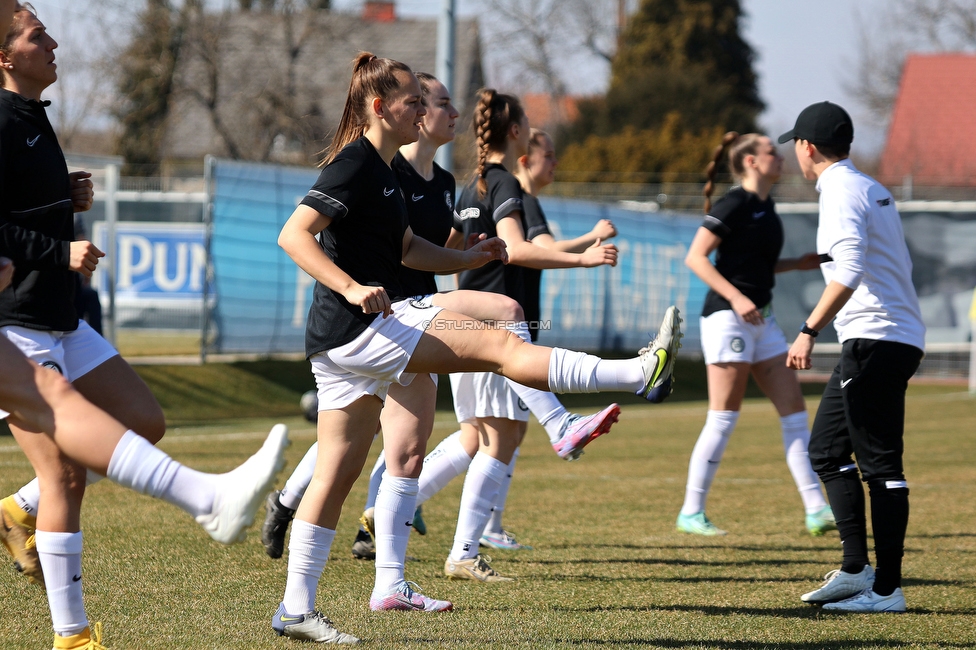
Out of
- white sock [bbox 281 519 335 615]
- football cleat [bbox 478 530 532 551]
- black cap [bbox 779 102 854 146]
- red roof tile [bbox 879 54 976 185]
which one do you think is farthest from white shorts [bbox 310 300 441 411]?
red roof tile [bbox 879 54 976 185]

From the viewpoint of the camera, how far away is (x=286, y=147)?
3356 cm

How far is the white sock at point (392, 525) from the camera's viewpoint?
4234 millimetres

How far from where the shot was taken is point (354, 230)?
368cm

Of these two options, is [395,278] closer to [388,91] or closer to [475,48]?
[388,91]

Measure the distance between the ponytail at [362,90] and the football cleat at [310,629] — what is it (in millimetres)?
1582

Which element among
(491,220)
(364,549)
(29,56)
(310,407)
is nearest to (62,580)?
(29,56)

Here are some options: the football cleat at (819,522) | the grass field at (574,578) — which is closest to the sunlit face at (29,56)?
the grass field at (574,578)

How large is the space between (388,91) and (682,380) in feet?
54.7

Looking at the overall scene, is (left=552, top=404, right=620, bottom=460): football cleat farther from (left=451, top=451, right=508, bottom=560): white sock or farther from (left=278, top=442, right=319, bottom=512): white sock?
(left=278, top=442, right=319, bottom=512): white sock

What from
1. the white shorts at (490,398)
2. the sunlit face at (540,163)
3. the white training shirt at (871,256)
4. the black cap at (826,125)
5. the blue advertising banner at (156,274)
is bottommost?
the blue advertising banner at (156,274)

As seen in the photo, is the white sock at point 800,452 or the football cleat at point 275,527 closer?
the football cleat at point 275,527

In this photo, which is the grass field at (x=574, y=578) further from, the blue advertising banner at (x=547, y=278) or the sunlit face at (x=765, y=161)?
the blue advertising banner at (x=547, y=278)

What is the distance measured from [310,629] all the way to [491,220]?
229 cm

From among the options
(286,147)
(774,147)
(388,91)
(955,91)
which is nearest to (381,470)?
(388,91)
